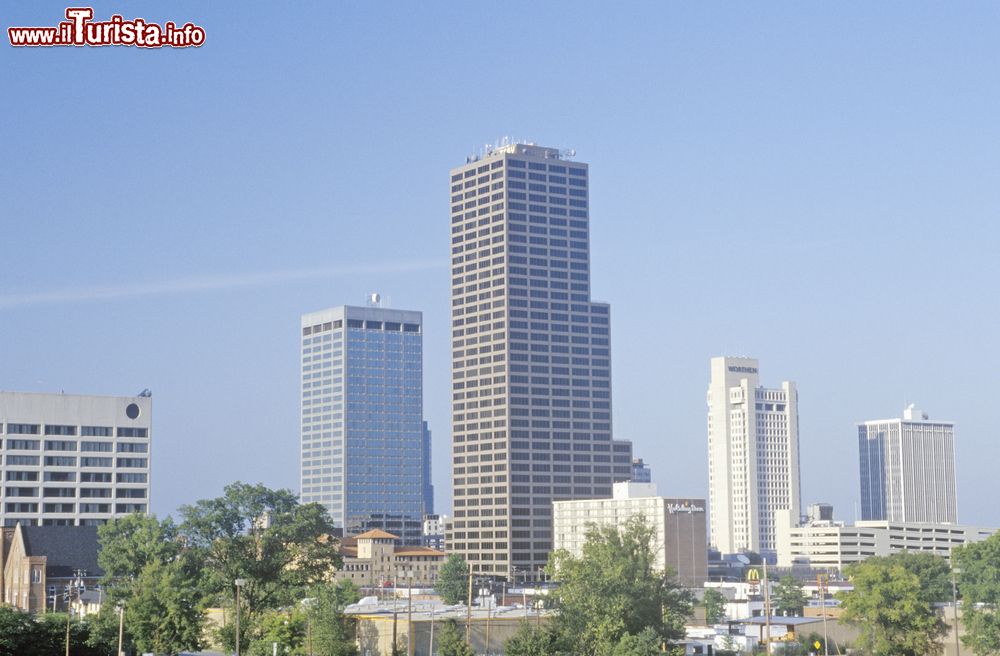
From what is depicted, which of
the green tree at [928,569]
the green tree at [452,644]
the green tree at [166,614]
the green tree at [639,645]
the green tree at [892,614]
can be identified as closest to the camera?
the green tree at [639,645]

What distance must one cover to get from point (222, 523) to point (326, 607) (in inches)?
463

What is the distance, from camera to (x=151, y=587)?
4562 inches

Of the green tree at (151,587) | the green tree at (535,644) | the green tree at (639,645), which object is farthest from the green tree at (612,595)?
the green tree at (151,587)

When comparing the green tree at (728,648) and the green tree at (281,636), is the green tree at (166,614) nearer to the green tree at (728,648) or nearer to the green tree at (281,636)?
the green tree at (281,636)

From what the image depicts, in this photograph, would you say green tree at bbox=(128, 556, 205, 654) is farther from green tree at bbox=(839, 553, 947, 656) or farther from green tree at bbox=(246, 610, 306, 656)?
green tree at bbox=(839, 553, 947, 656)

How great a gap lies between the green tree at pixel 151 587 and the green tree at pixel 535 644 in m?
28.7

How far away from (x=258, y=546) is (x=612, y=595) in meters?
31.9

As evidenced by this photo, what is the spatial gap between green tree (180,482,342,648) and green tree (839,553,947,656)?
47.3 m

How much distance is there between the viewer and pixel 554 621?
10931cm

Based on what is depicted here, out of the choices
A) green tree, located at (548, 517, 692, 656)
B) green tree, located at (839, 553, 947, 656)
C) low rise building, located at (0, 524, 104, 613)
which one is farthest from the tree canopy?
low rise building, located at (0, 524, 104, 613)

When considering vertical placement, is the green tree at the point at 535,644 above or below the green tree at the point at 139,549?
below

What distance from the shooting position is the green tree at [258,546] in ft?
383

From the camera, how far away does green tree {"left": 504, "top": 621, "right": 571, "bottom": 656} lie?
10044 cm

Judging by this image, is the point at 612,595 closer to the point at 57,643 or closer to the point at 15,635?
the point at 57,643
